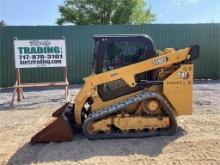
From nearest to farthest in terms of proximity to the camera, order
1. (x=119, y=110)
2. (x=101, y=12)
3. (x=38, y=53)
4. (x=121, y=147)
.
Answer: (x=121, y=147), (x=119, y=110), (x=38, y=53), (x=101, y=12)

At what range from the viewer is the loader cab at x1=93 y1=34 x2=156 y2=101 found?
645 cm

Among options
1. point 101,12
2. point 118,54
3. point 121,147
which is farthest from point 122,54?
point 101,12

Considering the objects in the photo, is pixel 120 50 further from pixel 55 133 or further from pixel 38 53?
pixel 38 53

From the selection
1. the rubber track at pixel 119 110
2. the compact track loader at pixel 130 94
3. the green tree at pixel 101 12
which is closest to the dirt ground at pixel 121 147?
the rubber track at pixel 119 110

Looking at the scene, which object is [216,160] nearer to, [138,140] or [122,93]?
[138,140]

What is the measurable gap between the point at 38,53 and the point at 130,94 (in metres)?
5.57

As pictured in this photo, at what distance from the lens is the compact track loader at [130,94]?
Result: 614cm

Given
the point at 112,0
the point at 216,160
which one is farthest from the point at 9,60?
the point at 112,0

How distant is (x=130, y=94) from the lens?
6465mm

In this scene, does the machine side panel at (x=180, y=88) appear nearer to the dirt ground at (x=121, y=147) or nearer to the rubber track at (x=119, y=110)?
the rubber track at (x=119, y=110)

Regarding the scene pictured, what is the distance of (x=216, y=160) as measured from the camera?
5094mm

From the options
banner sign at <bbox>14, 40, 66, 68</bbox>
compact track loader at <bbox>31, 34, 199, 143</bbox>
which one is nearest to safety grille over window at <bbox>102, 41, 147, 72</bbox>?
compact track loader at <bbox>31, 34, 199, 143</bbox>

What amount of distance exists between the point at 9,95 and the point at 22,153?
708cm

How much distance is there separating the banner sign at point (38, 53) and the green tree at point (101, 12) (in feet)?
74.7
